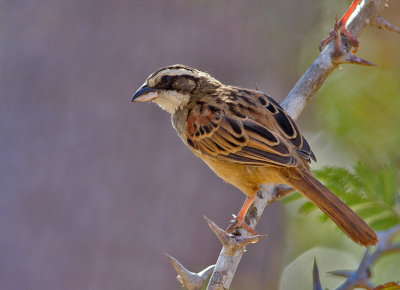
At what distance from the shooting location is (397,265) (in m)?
6.18

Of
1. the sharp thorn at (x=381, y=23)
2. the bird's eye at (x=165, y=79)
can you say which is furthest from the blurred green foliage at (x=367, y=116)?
the bird's eye at (x=165, y=79)

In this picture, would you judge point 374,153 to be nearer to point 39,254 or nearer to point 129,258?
point 129,258

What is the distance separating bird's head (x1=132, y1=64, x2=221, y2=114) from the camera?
15.8 ft

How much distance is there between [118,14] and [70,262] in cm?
305

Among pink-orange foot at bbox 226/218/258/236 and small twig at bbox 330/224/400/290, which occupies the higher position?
small twig at bbox 330/224/400/290

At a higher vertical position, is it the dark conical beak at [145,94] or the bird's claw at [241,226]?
the dark conical beak at [145,94]

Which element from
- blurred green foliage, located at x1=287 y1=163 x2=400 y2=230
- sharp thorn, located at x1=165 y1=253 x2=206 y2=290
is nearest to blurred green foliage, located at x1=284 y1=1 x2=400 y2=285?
blurred green foliage, located at x1=287 y1=163 x2=400 y2=230

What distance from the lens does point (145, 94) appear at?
4812 mm

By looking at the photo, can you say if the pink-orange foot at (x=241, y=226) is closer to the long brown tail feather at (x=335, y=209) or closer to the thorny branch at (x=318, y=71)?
the thorny branch at (x=318, y=71)

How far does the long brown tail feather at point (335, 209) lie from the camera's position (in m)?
3.61

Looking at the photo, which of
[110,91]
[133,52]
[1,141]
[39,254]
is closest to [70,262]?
[39,254]

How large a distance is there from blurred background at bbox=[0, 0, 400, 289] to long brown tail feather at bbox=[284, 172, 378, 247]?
2.20 metres

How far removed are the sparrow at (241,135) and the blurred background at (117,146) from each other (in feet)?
5.65

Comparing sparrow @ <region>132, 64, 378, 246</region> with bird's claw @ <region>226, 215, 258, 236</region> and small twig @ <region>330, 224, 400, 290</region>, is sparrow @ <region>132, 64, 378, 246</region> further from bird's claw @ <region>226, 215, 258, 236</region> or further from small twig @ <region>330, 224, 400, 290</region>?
small twig @ <region>330, 224, 400, 290</region>
